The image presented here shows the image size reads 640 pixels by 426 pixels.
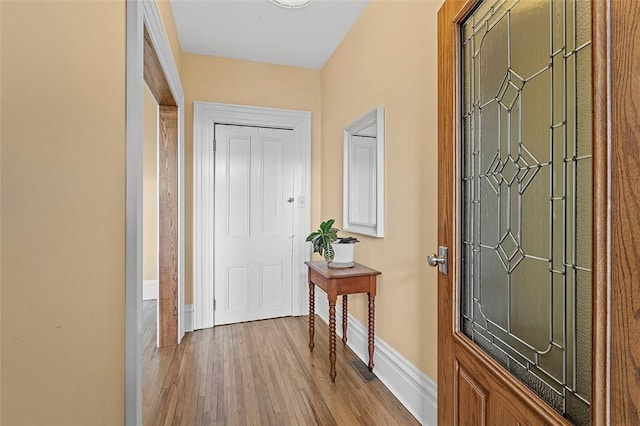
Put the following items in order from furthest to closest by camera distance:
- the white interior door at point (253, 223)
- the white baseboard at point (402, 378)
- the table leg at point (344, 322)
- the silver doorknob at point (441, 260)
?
the white interior door at point (253, 223)
the table leg at point (344, 322)
the white baseboard at point (402, 378)
the silver doorknob at point (441, 260)

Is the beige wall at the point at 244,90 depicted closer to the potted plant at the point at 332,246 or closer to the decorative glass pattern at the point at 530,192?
the potted plant at the point at 332,246

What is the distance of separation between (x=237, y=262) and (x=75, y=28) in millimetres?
2633

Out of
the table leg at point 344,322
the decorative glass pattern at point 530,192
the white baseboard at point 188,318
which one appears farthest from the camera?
the white baseboard at point 188,318

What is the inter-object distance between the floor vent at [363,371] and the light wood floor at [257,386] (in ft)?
0.10

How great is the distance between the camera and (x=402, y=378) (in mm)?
1898

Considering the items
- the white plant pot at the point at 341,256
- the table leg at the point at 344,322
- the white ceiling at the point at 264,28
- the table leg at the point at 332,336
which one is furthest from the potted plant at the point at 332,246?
the white ceiling at the point at 264,28

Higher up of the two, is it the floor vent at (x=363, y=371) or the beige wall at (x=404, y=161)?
the beige wall at (x=404, y=161)

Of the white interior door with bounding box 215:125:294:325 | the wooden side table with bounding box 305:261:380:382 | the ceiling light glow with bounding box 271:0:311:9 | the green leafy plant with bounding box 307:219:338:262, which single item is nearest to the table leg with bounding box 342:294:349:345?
the wooden side table with bounding box 305:261:380:382

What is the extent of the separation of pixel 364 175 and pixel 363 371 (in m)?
1.42

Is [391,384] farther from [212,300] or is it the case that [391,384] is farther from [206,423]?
[212,300]

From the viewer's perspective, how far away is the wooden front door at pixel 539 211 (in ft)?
1.80

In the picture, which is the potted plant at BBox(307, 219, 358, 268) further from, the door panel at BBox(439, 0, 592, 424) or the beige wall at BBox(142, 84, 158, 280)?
the beige wall at BBox(142, 84, 158, 280)

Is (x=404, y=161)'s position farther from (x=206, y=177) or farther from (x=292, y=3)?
(x=206, y=177)

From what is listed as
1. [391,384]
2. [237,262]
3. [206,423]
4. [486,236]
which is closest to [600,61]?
[486,236]
